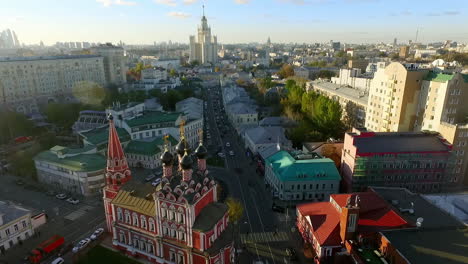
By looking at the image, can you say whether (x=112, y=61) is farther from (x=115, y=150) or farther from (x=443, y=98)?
(x=443, y=98)

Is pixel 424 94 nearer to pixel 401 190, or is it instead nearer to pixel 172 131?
pixel 401 190

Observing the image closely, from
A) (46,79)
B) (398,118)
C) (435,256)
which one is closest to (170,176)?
(435,256)

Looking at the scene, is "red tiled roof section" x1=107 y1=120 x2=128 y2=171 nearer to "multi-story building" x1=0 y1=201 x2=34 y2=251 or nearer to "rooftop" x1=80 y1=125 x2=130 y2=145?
"multi-story building" x1=0 y1=201 x2=34 y2=251

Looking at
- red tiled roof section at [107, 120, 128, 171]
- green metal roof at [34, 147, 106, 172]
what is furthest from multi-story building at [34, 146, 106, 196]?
red tiled roof section at [107, 120, 128, 171]

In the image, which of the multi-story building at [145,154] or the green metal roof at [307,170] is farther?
the multi-story building at [145,154]

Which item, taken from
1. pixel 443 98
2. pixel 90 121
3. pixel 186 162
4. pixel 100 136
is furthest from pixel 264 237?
pixel 90 121

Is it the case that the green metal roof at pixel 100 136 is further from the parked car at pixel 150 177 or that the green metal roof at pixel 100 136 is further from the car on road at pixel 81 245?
the car on road at pixel 81 245

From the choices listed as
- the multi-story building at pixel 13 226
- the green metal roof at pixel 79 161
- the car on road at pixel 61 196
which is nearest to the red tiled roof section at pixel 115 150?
the multi-story building at pixel 13 226
